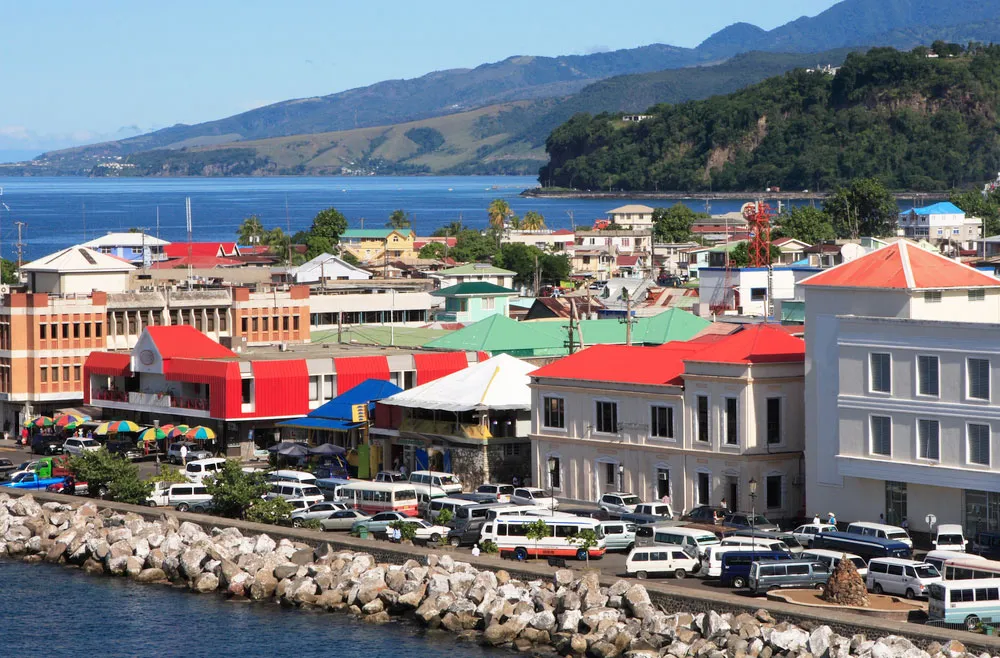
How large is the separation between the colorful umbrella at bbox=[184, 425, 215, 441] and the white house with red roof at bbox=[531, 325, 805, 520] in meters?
13.4

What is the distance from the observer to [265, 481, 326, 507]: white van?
4444 cm

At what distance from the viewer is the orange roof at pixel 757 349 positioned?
41.5m

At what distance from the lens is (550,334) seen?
6619 cm

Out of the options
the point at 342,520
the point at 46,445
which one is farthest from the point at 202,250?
the point at 342,520

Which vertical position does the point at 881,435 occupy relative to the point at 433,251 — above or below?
below

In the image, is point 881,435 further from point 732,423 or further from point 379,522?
point 379,522

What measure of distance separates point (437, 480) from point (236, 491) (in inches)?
232

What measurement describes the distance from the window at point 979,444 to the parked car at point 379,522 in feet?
42.6

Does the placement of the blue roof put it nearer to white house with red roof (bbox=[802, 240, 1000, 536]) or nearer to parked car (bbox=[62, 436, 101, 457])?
parked car (bbox=[62, 436, 101, 457])

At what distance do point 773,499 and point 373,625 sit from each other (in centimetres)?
1111

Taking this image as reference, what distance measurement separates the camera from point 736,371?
41406 mm

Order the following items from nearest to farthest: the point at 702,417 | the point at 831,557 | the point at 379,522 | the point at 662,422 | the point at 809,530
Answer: the point at 831,557 → the point at 809,530 → the point at 379,522 → the point at 702,417 → the point at 662,422

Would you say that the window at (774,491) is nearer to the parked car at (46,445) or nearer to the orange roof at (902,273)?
the orange roof at (902,273)

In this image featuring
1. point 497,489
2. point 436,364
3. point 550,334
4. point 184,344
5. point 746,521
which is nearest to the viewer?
point 746,521
